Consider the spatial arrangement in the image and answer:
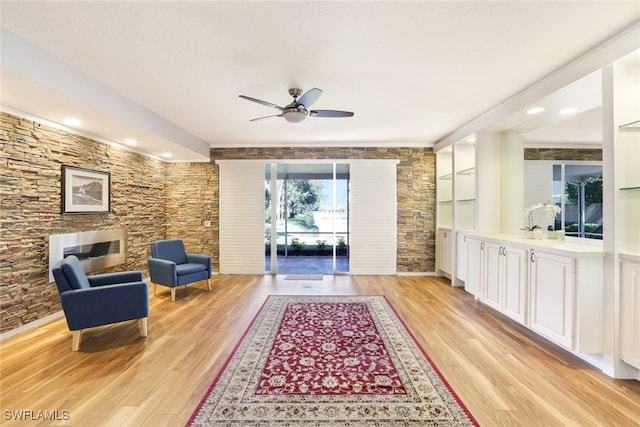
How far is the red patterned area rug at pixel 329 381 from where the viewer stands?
72.9 inches

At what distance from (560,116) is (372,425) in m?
3.83

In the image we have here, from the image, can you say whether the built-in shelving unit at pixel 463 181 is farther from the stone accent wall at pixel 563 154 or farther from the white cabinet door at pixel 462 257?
the stone accent wall at pixel 563 154

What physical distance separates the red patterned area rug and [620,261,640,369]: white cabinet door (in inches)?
56.9

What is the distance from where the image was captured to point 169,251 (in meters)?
4.86

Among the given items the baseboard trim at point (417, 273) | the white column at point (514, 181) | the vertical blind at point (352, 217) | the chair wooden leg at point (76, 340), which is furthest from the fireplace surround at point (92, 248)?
the white column at point (514, 181)

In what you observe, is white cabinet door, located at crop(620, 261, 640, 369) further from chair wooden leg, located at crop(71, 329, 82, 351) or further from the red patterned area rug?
chair wooden leg, located at crop(71, 329, 82, 351)

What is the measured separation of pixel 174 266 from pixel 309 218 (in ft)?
12.9

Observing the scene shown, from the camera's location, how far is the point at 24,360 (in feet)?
8.42

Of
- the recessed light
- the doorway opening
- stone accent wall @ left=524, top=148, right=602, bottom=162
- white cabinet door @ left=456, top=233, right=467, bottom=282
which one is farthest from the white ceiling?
the doorway opening

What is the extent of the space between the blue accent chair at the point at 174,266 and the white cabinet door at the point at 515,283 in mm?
4256

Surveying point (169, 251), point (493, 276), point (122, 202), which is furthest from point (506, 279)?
point (122, 202)

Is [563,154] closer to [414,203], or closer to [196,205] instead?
[414,203]

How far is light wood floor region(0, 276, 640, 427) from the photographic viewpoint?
6.29 feet

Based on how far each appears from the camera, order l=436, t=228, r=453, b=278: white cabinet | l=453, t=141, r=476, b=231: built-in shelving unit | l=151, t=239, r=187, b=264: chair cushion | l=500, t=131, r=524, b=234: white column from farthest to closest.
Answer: l=436, t=228, r=453, b=278: white cabinet < l=453, t=141, r=476, b=231: built-in shelving unit < l=151, t=239, r=187, b=264: chair cushion < l=500, t=131, r=524, b=234: white column
